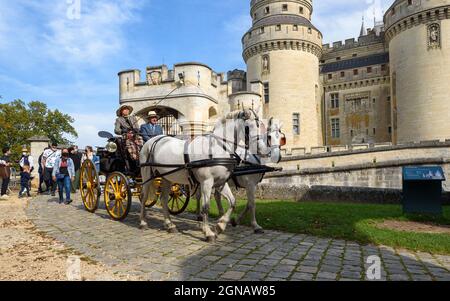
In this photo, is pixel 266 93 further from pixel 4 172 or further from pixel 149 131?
pixel 149 131

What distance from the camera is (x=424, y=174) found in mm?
8227

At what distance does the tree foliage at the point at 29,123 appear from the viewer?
37.4m

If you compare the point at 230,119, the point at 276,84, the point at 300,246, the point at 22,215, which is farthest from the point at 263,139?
the point at 276,84

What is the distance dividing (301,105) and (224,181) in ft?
81.6

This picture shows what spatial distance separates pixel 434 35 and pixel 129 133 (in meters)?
27.4

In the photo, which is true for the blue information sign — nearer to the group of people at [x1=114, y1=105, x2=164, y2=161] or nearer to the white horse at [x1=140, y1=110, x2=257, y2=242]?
the white horse at [x1=140, y1=110, x2=257, y2=242]

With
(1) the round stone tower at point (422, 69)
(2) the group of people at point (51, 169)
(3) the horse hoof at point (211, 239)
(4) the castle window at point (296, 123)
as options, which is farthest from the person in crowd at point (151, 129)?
(1) the round stone tower at point (422, 69)

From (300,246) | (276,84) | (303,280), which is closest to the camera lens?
(303,280)

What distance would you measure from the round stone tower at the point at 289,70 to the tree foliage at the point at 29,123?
27683 millimetres

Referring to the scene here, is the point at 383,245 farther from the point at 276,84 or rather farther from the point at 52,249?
the point at 276,84

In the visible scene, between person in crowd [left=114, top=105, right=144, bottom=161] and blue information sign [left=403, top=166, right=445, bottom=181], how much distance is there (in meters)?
6.73

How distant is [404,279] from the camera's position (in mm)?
3764

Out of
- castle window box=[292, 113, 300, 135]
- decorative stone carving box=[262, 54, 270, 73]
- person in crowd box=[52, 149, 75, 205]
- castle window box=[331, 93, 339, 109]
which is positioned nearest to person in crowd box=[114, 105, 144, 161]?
person in crowd box=[52, 149, 75, 205]

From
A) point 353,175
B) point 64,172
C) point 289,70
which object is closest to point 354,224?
point 64,172
